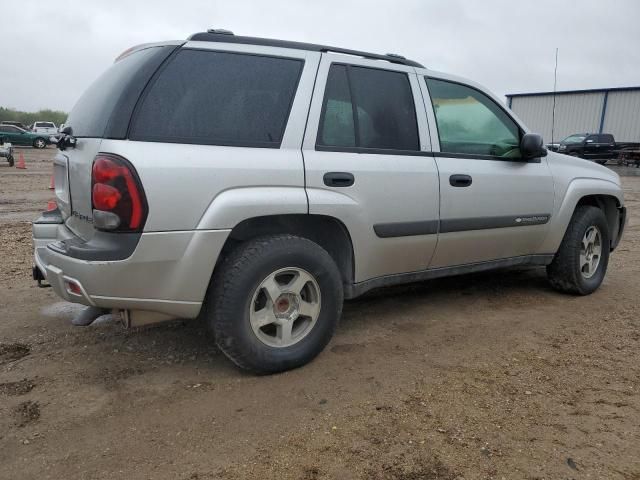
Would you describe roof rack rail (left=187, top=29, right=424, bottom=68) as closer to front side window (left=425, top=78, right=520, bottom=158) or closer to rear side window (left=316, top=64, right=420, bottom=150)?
rear side window (left=316, top=64, right=420, bottom=150)

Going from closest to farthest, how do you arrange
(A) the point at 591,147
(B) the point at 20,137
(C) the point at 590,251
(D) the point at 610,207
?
(C) the point at 590,251 → (D) the point at 610,207 → (A) the point at 591,147 → (B) the point at 20,137

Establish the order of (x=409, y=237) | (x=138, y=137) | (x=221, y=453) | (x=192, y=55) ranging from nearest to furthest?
(x=221, y=453), (x=138, y=137), (x=192, y=55), (x=409, y=237)

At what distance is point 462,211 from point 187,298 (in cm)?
202

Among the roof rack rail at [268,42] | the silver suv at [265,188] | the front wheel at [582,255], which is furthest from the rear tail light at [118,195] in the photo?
the front wheel at [582,255]

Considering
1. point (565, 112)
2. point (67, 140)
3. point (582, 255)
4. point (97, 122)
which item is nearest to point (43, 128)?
point (565, 112)

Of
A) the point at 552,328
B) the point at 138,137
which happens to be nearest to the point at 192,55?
the point at 138,137

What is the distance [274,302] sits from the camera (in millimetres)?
2941

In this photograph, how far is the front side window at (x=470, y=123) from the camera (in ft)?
12.2

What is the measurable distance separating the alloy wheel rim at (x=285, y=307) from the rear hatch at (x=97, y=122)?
95 cm

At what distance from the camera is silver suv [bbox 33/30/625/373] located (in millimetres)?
2557

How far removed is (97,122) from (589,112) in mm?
35211

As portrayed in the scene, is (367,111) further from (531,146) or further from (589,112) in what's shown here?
(589,112)

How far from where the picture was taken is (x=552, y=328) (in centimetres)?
384

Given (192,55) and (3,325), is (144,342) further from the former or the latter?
(192,55)
